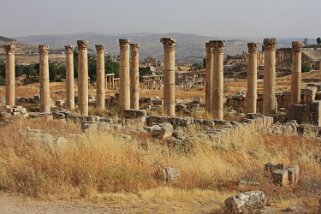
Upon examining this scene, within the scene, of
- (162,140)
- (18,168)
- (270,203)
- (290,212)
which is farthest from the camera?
(162,140)

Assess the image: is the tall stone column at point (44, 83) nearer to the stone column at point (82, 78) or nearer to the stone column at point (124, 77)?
the stone column at point (82, 78)

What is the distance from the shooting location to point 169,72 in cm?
2358

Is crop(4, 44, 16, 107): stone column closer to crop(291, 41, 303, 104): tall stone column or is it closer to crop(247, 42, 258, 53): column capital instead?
crop(247, 42, 258, 53): column capital

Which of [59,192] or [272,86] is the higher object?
[272,86]

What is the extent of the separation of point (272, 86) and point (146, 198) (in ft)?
58.2

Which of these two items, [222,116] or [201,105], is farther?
[201,105]

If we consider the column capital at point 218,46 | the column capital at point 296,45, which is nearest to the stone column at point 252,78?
the column capital at point 296,45

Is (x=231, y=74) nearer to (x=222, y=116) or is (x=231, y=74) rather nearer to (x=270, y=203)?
(x=222, y=116)

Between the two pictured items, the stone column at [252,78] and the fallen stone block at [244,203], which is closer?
the fallen stone block at [244,203]

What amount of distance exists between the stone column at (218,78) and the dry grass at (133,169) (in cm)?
984

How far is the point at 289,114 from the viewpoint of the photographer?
23922 mm

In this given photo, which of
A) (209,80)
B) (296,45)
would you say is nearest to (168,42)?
(209,80)

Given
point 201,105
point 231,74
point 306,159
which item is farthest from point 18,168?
point 231,74

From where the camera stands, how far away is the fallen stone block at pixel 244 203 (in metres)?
7.93
